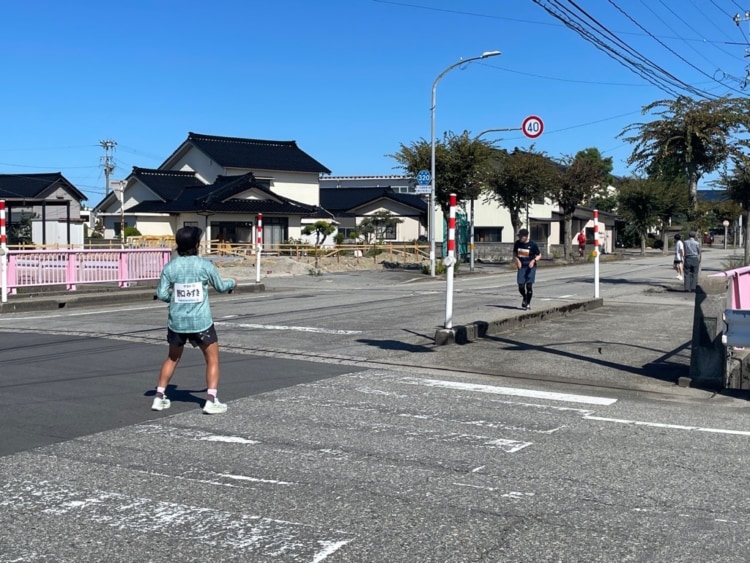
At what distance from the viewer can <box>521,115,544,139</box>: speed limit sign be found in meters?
31.5

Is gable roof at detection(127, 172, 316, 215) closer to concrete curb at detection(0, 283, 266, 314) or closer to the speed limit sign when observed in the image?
the speed limit sign

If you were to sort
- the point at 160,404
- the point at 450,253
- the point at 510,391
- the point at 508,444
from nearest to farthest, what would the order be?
the point at 508,444
the point at 160,404
the point at 510,391
the point at 450,253

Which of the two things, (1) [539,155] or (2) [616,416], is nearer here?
(2) [616,416]

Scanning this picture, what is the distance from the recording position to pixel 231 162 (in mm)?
60562

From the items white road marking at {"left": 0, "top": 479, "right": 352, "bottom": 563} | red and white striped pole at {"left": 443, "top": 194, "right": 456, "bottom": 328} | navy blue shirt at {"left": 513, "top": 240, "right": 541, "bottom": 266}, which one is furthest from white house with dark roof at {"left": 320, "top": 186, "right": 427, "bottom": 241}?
white road marking at {"left": 0, "top": 479, "right": 352, "bottom": 563}

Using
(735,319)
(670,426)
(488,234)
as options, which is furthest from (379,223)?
(670,426)

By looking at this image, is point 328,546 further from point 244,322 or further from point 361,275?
Answer: point 361,275

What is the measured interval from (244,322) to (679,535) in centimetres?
1192

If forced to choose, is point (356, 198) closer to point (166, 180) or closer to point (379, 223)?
point (379, 223)

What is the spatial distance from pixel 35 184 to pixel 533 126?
38592 millimetres

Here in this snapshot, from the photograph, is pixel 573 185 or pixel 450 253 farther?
pixel 573 185

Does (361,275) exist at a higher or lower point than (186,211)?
lower

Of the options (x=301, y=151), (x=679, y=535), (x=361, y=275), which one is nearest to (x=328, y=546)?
(x=679, y=535)

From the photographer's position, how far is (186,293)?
7773 mm
